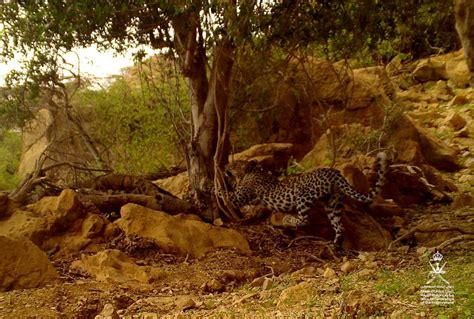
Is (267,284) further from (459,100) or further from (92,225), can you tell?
(459,100)

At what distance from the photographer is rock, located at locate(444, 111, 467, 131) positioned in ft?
46.8

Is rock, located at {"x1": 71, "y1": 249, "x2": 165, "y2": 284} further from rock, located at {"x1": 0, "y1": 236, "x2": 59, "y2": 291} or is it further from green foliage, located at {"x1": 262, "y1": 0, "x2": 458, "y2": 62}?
green foliage, located at {"x1": 262, "y1": 0, "x2": 458, "y2": 62}

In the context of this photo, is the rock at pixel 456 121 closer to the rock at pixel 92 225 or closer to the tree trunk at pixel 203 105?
the tree trunk at pixel 203 105

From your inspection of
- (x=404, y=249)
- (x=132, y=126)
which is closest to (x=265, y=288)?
(x=404, y=249)

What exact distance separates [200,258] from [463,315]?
430 cm

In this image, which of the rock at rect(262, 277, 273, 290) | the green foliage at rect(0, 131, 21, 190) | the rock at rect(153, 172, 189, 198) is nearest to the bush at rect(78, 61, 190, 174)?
the rock at rect(153, 172, 189, 198)

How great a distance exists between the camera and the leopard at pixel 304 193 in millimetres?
8109

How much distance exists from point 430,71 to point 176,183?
9.87 metres

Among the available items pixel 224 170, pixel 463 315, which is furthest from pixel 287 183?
pixel 463 315

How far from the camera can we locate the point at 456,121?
14.4m

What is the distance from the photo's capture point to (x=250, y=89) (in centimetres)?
1185

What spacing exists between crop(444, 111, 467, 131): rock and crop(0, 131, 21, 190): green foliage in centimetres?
1149

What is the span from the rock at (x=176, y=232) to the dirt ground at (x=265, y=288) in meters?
0.17
